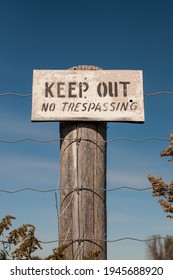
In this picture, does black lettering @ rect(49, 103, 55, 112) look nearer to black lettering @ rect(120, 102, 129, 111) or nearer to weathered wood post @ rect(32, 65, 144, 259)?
weathered wood post @ rect(32, 65, 144, 259)

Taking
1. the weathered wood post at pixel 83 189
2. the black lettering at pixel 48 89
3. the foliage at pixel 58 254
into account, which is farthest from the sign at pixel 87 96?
the foliage at pixel 58 254

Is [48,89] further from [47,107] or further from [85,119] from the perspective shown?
[85,119]

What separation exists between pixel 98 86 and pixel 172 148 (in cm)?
1074

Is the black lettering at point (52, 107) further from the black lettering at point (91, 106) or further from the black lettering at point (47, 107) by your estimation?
the black lettering at point (91, 106)

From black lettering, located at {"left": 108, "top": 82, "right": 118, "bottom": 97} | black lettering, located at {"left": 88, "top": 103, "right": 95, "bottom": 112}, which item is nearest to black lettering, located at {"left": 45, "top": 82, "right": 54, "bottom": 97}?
black lettering, located at {"left": 88, "top": 103, "right": 95, "bottom": 112}

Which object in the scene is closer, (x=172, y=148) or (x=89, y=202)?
(x=89, y=202)

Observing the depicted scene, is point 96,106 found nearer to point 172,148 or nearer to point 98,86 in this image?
point 98,86

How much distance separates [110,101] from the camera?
365 centimetres

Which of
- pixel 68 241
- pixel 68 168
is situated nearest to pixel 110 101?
pixel 68 168

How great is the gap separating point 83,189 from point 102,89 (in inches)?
35.6

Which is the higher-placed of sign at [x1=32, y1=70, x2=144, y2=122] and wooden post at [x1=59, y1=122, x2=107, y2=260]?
sign at [x1=32, y1=70, x2=144, y2=122]

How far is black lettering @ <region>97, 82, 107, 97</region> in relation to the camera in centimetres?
366

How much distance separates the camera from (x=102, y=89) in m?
3.68
